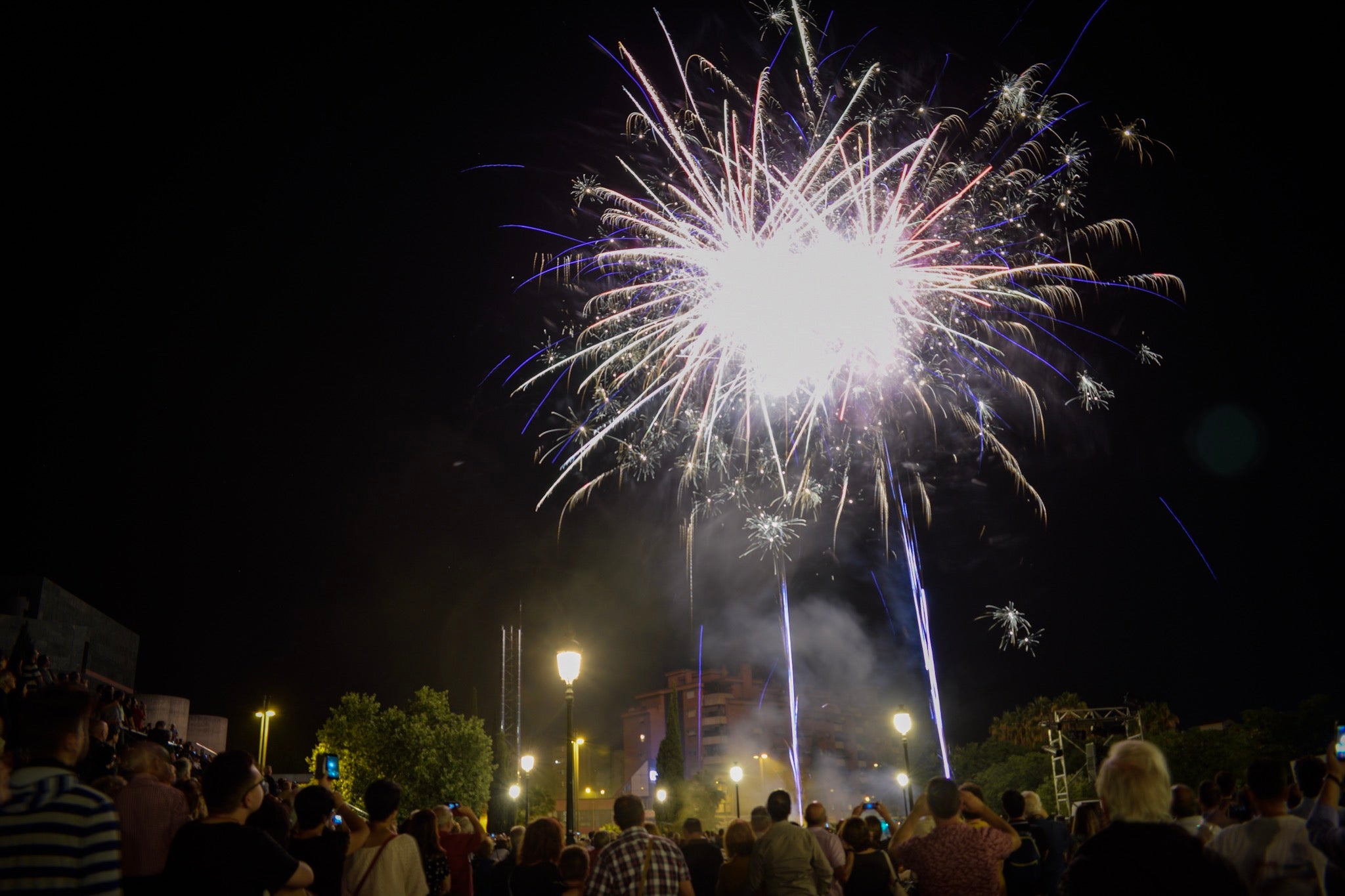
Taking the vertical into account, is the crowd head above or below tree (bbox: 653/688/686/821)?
below

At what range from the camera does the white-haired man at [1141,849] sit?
10.2 feet

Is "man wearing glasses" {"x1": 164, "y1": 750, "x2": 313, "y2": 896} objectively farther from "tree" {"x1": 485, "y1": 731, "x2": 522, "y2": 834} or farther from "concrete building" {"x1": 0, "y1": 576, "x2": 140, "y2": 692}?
"tree" {"x1": 485, "y1": 731, "x2": 522, "y2": 834}

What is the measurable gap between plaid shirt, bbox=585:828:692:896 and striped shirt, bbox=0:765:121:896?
2851 millimetres

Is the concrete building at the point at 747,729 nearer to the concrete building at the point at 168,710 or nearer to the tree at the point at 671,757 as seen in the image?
the tree at the point at 671,757

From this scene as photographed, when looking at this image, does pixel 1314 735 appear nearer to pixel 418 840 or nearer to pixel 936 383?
pixel 936 383

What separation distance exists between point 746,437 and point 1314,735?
38.2 m

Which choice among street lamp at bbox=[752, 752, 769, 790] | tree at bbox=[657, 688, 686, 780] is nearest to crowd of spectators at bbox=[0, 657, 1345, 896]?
tree at bbox=[657, 688, 686, 780]

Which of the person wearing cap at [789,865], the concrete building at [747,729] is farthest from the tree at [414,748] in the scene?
the person wearing cap at [789,865]

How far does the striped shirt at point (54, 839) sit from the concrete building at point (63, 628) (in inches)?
1177

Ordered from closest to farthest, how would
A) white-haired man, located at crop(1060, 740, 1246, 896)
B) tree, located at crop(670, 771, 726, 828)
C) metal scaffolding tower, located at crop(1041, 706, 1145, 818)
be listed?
white-haired man, located at crop(1060, 740, 1246, 896), metal scaffolding tower, located at crop(1041, 706, 1145, 818), tree, located at crop(670, 771, 726, 828)

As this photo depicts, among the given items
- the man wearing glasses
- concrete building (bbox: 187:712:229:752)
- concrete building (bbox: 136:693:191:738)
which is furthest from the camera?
concrete building (bbox: 187:712:229:752)

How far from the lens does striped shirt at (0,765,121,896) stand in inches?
127

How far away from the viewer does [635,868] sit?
5.51 m

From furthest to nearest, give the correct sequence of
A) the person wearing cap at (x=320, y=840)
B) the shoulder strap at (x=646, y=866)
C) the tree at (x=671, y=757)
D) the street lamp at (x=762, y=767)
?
the street lamp at (x=762, y=767)
the tree at (x=671, y=757)
the person wearing cap at (x=320, y=840)
the shoulder strap at (x=646, y=866)
